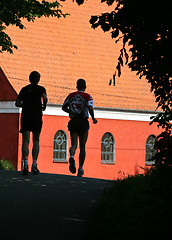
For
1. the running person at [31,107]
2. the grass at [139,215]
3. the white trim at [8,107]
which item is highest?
the white trim at [8,107]

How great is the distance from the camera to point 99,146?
3097cm

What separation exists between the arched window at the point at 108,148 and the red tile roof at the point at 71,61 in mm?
1639

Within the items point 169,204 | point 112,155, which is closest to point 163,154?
point 169,204

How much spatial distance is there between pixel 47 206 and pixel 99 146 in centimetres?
2311

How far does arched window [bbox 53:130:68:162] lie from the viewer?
29.3 metres

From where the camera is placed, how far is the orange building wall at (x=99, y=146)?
28.6 meters

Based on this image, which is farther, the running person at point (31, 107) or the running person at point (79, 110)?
the running person at point (79, 110)

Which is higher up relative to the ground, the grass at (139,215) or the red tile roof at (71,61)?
the red tile roof at (71,61)

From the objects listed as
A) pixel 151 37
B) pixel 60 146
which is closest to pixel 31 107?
pixel 151 37

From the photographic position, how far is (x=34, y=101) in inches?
450

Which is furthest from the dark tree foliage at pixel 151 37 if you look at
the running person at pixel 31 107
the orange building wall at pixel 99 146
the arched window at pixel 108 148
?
the arched window at pixel 108 148

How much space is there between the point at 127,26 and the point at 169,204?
2168mm

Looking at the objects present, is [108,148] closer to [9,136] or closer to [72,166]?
[9,136]

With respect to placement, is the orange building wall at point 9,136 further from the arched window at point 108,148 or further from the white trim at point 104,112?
the arched window at point 108,148
